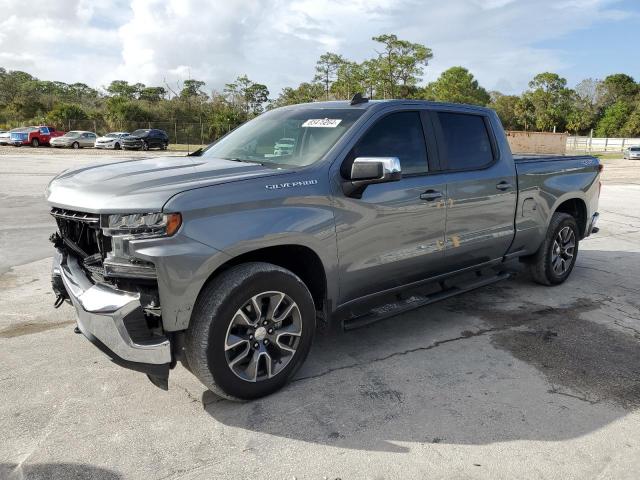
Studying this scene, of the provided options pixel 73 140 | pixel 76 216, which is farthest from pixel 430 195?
pixel 73 140

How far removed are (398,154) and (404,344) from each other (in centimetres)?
150

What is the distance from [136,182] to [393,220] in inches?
70.9

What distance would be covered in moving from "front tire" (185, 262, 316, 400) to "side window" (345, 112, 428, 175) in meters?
1.13

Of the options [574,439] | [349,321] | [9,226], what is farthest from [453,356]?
[9,226]

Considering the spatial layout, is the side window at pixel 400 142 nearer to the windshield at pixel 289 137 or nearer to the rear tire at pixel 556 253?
the windshield at pixel 289 137

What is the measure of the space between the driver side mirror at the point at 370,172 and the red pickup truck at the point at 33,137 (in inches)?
1647

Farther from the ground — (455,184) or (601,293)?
(455,184)

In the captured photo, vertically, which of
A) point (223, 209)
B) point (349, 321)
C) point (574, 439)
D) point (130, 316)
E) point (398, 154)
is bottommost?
point (574, 439)

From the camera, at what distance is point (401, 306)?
4.00 m

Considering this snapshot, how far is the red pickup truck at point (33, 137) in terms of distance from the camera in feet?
126

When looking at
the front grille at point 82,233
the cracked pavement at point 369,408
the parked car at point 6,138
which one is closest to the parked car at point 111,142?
the parked car at point 6,138

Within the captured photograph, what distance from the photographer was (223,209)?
2.98 meters

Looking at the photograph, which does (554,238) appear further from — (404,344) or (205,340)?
(205,340)

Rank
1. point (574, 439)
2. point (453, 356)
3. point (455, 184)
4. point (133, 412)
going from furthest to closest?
point (455, 184) < point (453, 356) < point (133, 412) < point (574, 439)
